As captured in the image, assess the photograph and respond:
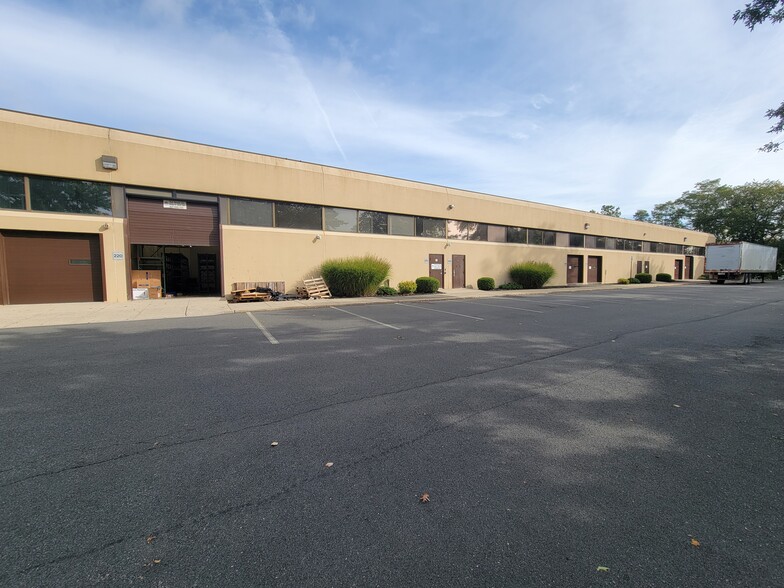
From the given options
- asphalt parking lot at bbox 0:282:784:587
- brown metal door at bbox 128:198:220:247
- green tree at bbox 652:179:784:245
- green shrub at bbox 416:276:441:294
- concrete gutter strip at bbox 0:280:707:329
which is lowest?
asphalt parking lot at bbox 0:282:784:587

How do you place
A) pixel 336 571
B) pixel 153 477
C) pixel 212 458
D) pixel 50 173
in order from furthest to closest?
1. pixel 50 173
2. pixel 212 458
3. pixel 153 477
4. pixel 336 571

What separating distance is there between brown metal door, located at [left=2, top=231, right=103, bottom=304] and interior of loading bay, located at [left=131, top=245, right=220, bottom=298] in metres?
3.03

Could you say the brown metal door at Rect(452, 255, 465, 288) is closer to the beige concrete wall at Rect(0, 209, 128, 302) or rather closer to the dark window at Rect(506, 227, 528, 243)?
the dark window at Rect(506, 227, 528, 243)

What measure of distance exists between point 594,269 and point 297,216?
92.3 feet

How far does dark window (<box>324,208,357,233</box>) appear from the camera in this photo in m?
19.6

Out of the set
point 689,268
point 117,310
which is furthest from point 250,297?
point 689,268

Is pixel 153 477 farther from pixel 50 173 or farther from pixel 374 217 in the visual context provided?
pixel 374 217

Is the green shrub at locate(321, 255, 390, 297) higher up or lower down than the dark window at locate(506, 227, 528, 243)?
lower down

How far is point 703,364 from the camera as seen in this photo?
600cm

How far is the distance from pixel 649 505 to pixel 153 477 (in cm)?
355

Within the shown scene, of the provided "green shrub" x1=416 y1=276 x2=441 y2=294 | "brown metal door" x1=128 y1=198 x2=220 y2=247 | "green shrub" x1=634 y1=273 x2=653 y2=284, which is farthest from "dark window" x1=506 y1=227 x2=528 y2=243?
"brown metal door" x1=128 y1=198 x2=220 y2=247

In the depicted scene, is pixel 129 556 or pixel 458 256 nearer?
pixel 129 556

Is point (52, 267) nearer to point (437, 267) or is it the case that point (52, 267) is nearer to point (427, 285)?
point (427, 285)

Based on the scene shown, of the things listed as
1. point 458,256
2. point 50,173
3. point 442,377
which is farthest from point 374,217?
point 442,377
